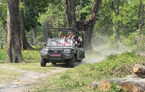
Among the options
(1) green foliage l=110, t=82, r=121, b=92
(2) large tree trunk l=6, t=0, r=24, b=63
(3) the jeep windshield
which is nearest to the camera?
(1) green foliage l=110, t=82, r=121, b=92

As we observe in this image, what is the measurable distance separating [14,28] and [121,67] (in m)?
8.68

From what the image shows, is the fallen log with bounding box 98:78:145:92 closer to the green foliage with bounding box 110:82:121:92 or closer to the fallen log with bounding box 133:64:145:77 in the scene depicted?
the green foliage with bounding box 110:82:121:92

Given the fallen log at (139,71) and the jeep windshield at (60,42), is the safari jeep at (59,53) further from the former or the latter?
the fallen log at (139,71)

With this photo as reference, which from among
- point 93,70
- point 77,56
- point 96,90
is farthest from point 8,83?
point 77,56

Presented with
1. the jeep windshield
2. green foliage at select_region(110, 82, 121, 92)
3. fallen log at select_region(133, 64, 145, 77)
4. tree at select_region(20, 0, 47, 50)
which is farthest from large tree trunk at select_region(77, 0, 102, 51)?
green foliage at select_region(110, 82, 121, 92)

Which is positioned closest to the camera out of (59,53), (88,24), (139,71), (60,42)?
(139,71)

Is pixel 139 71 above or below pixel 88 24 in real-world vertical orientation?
below

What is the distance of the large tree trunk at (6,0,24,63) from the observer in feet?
52.1

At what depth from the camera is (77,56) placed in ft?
49.9

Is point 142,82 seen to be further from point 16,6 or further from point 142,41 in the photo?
point 142,41

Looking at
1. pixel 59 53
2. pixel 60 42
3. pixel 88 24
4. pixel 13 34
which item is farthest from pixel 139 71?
pixel 88 24

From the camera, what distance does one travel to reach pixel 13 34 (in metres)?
16.0

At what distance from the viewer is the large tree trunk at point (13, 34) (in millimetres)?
15891

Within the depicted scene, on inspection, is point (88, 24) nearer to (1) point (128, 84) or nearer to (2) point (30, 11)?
(2) point (30, 11)
